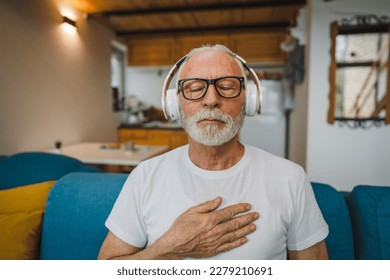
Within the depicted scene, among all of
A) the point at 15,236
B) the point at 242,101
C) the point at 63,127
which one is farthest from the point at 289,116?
the point at 15,236

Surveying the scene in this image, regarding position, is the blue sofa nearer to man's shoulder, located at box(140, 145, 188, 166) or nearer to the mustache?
man's shoulder, located at box(140, 145, 188, 166)

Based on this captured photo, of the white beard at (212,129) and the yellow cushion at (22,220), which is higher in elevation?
the white beard at (212,129)

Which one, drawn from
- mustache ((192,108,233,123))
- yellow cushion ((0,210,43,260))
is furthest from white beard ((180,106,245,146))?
yellow cushion ((0,210,43,260))

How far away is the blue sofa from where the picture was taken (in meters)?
0.68

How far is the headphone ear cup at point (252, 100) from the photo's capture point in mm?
625

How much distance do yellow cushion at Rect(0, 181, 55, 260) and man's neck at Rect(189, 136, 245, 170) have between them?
0.60m

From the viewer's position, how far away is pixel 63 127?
1956mm

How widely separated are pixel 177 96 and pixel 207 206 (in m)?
0.28

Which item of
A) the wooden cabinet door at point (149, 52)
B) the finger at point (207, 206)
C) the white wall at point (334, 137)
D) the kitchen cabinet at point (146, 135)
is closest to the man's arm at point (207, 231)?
the finger at point (207, 206)

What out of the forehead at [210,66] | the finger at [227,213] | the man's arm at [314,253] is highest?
the forehead at [210,66]

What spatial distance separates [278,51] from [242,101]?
302cm

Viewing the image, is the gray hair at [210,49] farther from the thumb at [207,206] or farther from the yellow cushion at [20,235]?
the yellow cushion at [20,235]

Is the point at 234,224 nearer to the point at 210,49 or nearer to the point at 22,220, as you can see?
the point at 210,49

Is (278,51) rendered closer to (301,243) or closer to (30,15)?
(30,15)
